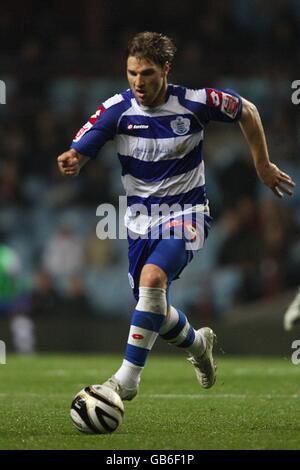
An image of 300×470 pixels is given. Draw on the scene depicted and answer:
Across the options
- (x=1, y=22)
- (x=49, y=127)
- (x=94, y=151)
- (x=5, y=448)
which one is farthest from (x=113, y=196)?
(x=5, y=448)

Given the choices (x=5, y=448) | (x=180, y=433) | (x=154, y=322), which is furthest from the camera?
(x=154, y=322)

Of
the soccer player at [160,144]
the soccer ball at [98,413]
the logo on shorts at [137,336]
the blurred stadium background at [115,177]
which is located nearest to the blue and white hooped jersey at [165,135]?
the soccer player at [160,144]

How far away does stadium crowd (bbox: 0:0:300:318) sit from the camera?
13.0 metres

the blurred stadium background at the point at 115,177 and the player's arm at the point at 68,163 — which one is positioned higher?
the player's arm at the point at 68,163

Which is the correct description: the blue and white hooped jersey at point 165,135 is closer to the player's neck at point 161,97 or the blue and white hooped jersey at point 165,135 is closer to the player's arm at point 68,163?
the player's neck at point 161,97

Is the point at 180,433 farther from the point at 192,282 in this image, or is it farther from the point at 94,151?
the point at 192,282

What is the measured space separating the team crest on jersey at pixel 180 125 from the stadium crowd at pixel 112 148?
23.0ft

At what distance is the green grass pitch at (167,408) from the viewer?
4.66 meters

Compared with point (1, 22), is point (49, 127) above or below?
below

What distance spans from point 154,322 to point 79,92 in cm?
983

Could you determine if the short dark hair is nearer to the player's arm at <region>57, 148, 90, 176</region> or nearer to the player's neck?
the player's neck

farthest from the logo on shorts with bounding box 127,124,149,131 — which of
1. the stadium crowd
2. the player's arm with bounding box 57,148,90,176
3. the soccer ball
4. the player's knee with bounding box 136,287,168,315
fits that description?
the stadium crowd

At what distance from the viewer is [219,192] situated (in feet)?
44.0

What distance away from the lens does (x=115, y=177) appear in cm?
1425
